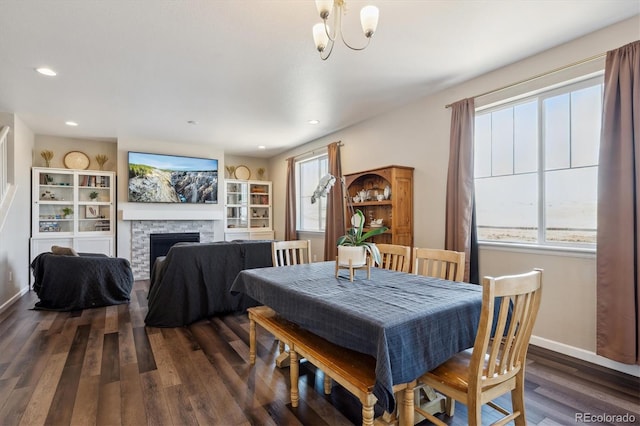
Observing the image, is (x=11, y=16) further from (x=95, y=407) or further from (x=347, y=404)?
(x=347, y=404)

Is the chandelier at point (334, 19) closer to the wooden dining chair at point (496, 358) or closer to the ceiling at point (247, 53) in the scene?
the ceiling at point (247, 53)

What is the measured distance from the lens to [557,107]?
113 inches

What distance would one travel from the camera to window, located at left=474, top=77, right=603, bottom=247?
271 centimetres

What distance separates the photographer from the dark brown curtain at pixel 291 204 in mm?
6547

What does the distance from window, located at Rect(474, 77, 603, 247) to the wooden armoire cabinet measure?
2.71 feet

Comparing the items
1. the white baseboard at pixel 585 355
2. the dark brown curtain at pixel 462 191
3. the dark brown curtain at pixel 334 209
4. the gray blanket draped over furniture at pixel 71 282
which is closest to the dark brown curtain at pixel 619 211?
the white baseboard at pixel 585 355

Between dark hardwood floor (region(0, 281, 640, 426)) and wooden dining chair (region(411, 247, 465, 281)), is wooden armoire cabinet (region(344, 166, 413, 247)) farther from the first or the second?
dark hardwood floor (region(0, 281, 640, 426))

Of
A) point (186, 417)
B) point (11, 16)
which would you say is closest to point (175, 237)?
point (11, 16)

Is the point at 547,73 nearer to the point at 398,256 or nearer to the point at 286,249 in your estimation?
the point at 398,256

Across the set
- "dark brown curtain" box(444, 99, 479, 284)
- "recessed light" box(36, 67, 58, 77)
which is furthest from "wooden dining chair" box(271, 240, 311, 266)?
"recessed light" box(36, 67, 58, 77)

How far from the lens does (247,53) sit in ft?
9.37

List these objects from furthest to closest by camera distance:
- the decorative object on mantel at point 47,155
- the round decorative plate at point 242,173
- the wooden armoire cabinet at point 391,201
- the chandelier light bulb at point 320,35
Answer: the round decorative plate at point 242,173, the decorative object on mantel at point 47,155, the wooden armoire cabinet at point 391,201, the chandelier light bulb at point 320,35

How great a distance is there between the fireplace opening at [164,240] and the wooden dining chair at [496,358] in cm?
585

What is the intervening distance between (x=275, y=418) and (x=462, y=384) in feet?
3.62
